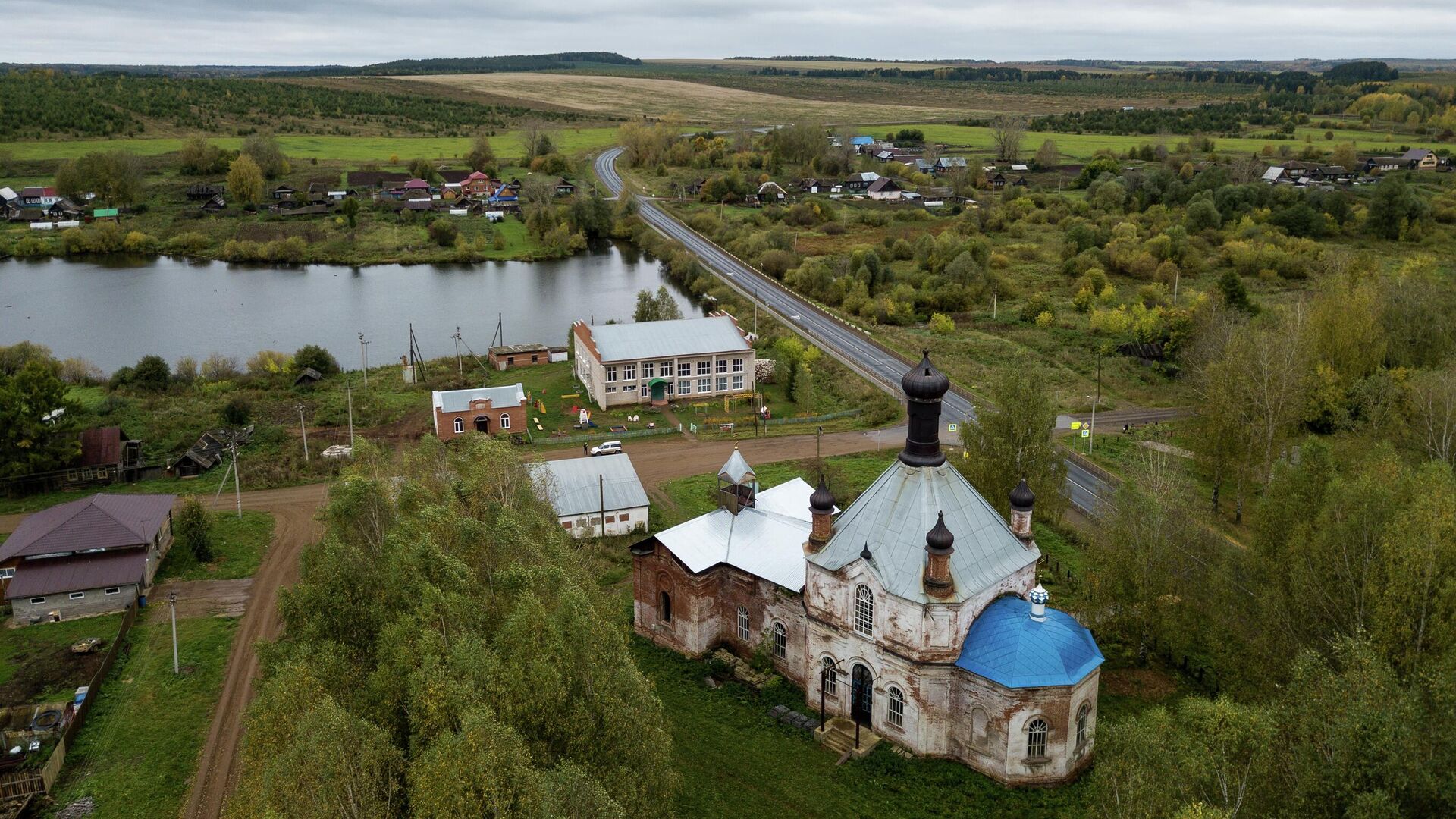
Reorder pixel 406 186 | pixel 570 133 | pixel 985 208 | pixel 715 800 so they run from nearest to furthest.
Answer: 1. pixel 715 800
2. pixel 985 208
3. pixel 406 186
4. pixel 570 133

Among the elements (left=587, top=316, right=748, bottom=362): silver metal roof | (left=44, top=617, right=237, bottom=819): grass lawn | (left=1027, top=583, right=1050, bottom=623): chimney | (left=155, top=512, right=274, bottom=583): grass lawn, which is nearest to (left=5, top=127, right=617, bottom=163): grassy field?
(left=587, top=316, right=748, bottom=362): silver metal roof

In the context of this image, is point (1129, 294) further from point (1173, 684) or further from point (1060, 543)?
point (1173, 684)

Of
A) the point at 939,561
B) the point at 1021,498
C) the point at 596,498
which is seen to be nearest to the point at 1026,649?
the point at 939,561

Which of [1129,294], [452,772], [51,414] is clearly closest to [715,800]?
[452,772]

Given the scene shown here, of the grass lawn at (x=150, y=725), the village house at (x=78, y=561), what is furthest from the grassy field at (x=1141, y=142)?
the grass lawn at (x=150, y=725)

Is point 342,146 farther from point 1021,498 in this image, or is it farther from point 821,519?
point 1021,498

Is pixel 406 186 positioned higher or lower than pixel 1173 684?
higher

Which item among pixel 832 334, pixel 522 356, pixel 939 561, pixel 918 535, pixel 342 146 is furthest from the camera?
pixel 342 146
